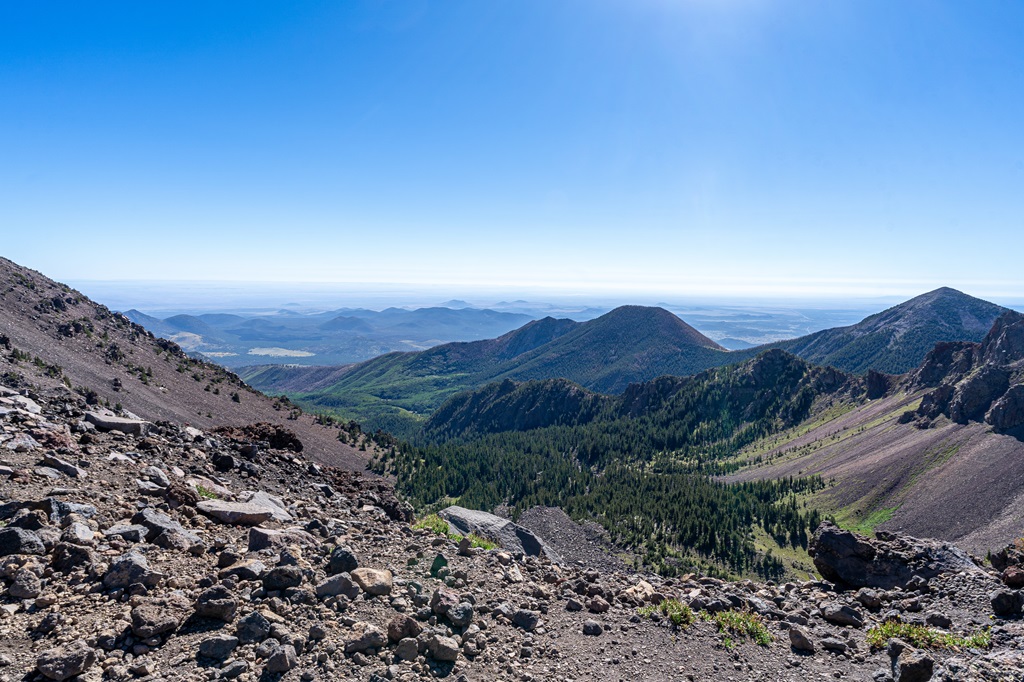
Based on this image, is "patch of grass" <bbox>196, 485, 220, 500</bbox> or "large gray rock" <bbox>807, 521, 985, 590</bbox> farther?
"large gray rock" <bbox>807, 521, 985, 590</bbox>

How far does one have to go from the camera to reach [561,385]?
166 meters

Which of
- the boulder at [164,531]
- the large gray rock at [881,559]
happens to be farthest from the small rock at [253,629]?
the large gray rock at [881,559]

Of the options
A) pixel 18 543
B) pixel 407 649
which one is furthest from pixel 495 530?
pixel 18 543

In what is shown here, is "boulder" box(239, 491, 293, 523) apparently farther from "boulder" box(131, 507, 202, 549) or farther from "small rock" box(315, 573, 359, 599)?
"small rock" box(315, 573, 359, 599)

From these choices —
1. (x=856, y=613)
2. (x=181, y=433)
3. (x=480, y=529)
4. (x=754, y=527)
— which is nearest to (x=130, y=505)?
(x=181, y=433)

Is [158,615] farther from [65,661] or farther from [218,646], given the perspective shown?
[65,661]

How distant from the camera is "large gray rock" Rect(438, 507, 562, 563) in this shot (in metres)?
19.4

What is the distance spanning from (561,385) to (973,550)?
121 metres

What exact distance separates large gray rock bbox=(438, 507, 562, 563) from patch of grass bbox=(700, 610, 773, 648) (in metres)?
8.49

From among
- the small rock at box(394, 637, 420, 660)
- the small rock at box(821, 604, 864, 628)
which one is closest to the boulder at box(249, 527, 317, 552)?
the small rock at box(394, 637, 420, 660)

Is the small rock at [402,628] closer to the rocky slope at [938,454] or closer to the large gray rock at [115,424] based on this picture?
the large gray rock at [115,424]

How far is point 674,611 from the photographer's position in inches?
465

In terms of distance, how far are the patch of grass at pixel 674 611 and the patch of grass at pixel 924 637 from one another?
4.10 m

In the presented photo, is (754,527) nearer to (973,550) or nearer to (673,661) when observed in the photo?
(973,550)
